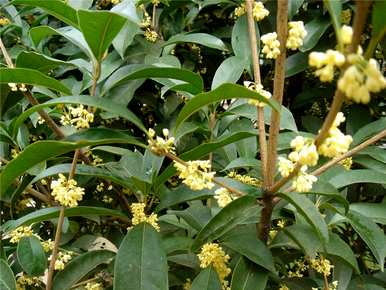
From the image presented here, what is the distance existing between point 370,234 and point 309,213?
0.79ft

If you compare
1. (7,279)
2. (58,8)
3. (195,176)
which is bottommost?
(7,279)

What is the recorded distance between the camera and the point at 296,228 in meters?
1.06

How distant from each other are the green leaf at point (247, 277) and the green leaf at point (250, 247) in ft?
0.11

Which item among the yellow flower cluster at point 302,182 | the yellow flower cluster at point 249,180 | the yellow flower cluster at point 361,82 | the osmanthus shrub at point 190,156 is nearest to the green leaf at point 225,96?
the osmanthus shrub at point 190,156

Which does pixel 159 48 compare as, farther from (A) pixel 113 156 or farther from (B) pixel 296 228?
(B) pixel 296 228

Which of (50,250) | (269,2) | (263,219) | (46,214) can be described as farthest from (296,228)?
(269,2)

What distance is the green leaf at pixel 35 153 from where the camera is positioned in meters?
0.85

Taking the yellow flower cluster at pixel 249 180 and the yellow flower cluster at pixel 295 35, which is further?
the yellow flower cluster at pixel 249 180

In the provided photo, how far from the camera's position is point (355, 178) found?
44.3 inches

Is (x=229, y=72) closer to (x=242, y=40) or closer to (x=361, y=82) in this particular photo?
(x=242, y=40)

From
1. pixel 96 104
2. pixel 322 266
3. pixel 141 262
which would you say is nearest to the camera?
pixel 96 104

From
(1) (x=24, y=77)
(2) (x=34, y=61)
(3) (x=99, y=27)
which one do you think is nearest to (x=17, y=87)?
(2) (x=34, y=61)

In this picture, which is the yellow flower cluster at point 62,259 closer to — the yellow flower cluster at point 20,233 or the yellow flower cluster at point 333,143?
the yellow flower cluster at point 20,233

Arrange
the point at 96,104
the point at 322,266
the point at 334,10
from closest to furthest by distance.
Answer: the point at 334,10 → the point at 96,104 → the point at 322,266
